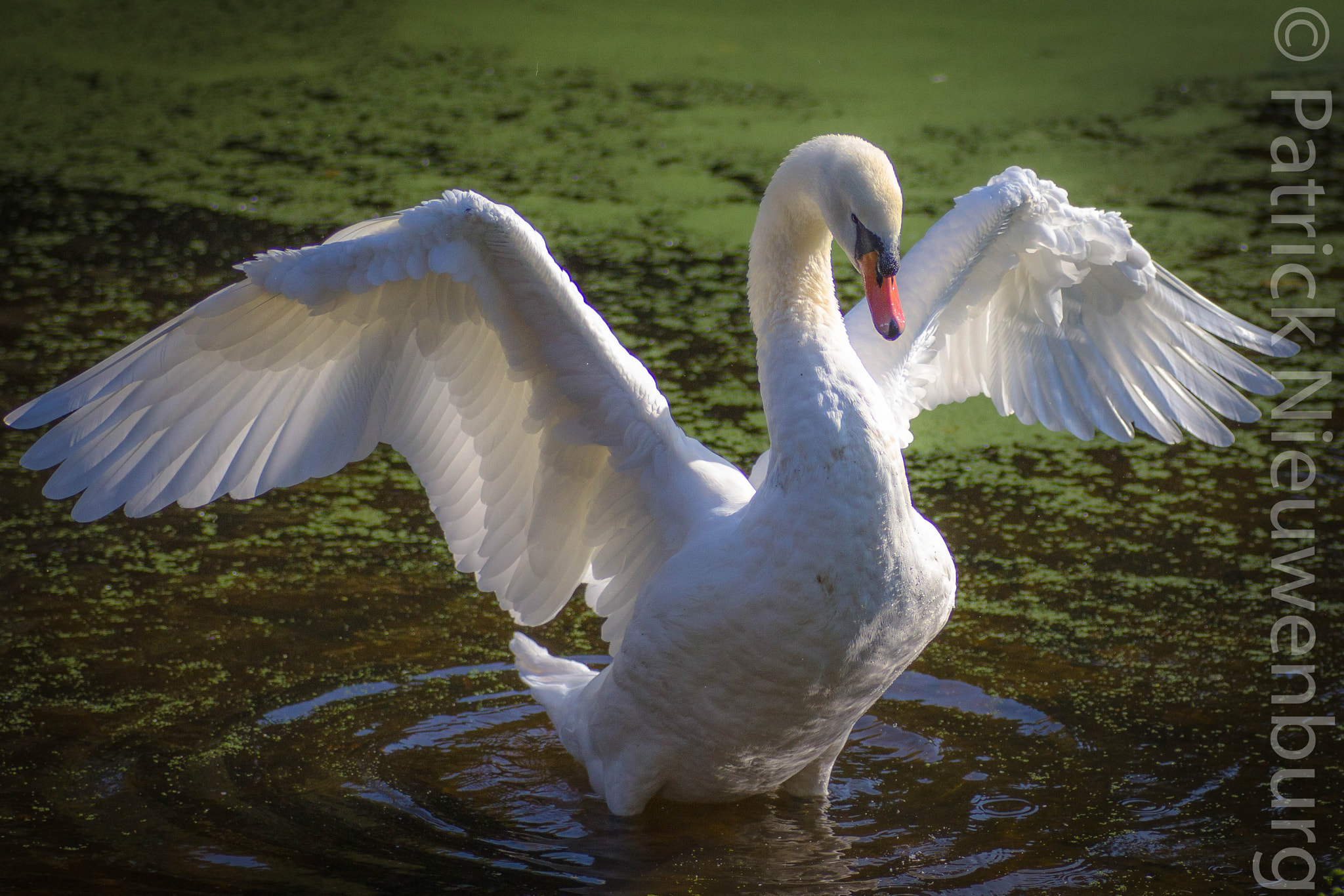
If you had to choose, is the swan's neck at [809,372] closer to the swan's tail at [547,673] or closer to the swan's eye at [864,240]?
the swan's eye at [864,240]

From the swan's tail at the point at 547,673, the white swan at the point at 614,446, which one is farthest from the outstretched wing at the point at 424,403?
the swan's tail at the point at 547,673

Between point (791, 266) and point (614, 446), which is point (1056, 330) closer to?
point (791, 266)

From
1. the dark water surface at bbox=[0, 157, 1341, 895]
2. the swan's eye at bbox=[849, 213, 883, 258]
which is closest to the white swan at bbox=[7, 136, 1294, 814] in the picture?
the swan's eye at bbox=[849, 213, 883, 258]

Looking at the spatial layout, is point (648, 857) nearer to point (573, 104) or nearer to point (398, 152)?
point (398, 152)

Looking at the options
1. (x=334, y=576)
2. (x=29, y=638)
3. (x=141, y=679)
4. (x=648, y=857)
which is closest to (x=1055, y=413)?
(x=648, y=857)

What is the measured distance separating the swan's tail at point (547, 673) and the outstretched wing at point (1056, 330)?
1.05 meters

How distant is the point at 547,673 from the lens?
12.2ft

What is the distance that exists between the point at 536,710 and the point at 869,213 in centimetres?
168

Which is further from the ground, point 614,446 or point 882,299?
point 882,299

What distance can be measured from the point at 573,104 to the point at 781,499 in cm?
603

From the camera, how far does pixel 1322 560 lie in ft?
14.5

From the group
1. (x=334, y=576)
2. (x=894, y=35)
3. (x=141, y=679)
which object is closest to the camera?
(x=141, y=679)
